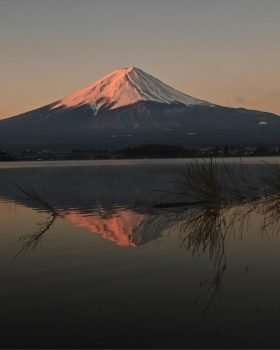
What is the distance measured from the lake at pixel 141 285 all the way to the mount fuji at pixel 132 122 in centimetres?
11105

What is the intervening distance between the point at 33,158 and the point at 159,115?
297 ft

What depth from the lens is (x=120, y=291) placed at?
20.1 ft

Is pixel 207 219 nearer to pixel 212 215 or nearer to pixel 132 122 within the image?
pixel 212 215

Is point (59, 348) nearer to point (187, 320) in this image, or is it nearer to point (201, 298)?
point (187, 320)

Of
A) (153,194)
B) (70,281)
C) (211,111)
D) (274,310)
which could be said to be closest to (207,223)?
(70,281)

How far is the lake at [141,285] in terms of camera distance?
15.6 feet

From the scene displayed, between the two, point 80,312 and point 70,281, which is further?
point 70,281

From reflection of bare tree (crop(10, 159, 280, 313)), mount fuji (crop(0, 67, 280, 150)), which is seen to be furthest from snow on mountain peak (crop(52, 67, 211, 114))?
reflection of bare tree (crop(10, 159, 280, 313))

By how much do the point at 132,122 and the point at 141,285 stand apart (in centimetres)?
17307

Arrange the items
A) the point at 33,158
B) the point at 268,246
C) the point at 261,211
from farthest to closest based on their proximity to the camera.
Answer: the point at 33,158, the point at 261,211, the point at 268,246

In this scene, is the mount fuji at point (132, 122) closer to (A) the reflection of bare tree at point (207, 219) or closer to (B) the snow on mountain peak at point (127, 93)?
(B) the snow on mountain peak at point (127, 93)

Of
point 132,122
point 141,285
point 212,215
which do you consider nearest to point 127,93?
point 132,122

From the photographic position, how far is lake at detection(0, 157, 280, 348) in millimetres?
4770

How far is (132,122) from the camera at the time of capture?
178375mm
